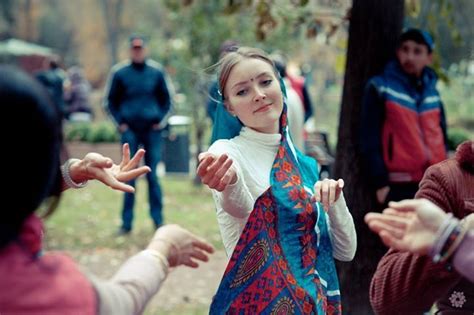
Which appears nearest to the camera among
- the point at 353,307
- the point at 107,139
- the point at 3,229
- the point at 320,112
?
the point at 3,229

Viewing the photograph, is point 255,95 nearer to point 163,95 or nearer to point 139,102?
point 139,102

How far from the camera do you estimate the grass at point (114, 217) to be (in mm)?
9430

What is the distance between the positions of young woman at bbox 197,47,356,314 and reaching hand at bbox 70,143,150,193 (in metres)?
0.36

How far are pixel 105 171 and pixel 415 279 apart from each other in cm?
109

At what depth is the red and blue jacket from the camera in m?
5.59

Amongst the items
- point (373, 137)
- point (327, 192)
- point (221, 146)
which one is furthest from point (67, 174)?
point (373, 137)

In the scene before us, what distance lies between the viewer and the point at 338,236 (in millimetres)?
3492

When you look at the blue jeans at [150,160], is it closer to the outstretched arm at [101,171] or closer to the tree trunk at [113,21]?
the outstretched arm at [101,171]

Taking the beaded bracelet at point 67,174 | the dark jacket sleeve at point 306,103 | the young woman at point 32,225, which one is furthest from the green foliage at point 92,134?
the young woman at point 32,225

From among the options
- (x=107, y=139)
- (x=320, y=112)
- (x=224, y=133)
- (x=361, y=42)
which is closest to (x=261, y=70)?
(x=224, y=133)

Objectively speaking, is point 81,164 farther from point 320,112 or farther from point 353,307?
point 320,112

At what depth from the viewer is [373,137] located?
5594 mm

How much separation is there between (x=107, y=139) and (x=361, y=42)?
11333 mm

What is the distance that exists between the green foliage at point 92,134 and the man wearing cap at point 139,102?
284 inches
